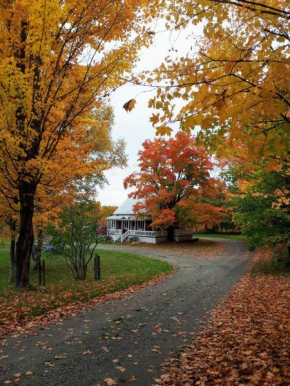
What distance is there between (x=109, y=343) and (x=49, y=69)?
6052 mm

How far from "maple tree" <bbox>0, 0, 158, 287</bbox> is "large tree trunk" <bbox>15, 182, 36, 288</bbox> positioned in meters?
0.04

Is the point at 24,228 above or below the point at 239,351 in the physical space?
above

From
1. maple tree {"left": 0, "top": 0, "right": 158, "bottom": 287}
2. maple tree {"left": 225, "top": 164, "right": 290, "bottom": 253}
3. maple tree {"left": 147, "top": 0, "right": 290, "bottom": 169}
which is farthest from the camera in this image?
maple tree {"left": 225, "top": 164, "right": 290, "bottom": 253}

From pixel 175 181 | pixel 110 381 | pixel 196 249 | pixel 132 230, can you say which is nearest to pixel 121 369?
pixel 110 381

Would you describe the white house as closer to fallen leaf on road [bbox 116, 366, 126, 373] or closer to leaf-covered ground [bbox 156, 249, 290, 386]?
leaf-covered ground [bbox 156, 249, 290, 386]

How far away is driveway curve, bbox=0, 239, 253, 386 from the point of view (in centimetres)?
382

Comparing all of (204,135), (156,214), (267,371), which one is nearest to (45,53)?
(204,135)

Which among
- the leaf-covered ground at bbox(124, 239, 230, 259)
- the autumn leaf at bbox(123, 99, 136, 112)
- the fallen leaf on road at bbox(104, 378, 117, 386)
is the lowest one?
the leaf-covered ground at bbox(124, 239, 230, 259)

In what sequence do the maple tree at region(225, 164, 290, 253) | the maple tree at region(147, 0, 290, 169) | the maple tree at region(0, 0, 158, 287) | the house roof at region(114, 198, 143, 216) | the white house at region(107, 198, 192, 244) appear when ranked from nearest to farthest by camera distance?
the maple tree at region(147, 0, 290, 169) < the maple tree at region(0, 0, 158, 287) < the maple tree at region(225, 164, 290, 253) < the white house at region(107, 198, 192, 244) < the house roof at region(114, 198, 143, 216)

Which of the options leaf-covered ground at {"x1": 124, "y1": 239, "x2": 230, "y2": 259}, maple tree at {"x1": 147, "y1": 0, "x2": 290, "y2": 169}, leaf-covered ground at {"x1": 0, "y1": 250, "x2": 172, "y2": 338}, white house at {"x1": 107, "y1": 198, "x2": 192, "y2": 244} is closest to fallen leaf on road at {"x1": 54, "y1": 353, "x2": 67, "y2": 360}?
leaf-covered ground at {"x1": 0, "y1": 250, "x2": 172, "y2": 338}

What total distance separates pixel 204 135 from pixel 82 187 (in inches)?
350

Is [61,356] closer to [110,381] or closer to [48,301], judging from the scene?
[110,381]

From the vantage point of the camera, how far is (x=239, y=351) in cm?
445

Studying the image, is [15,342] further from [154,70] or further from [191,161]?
[191,161]
